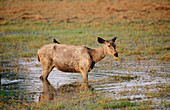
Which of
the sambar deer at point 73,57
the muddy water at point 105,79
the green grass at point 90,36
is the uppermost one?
the sambar deer at point 73,57

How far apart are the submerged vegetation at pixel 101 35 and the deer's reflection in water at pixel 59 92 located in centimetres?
13

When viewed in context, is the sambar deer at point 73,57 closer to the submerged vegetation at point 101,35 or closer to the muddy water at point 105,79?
the muddy water at point 105,79


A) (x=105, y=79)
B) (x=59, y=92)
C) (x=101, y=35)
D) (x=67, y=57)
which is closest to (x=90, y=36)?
(x=101, y=35)

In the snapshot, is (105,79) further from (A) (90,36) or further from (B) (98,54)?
(A) (90,36)

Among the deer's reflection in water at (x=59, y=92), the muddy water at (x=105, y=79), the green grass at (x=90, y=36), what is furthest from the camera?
the green grass at (x=90, y=36)

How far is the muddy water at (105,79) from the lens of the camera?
8797 mm

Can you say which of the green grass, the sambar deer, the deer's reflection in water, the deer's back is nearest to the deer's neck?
the sambar deer

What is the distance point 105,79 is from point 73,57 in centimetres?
136

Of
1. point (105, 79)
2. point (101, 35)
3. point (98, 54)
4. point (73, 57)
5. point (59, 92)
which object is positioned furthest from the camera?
point (101, 35)

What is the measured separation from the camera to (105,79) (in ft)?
34.5

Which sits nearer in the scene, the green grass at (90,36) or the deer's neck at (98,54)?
the deer's neck at (98,54)

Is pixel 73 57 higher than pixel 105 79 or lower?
higher

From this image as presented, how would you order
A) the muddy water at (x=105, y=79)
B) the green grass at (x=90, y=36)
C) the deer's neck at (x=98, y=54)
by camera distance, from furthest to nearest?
the green grass at (x=90, y=36) < the deer's neck at (x=98, y=54) < the muddy water at (x=105, y=79)

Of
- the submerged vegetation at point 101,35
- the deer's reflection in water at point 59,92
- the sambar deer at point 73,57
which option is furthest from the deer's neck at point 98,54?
the deer's reflection in water at point 59,92
